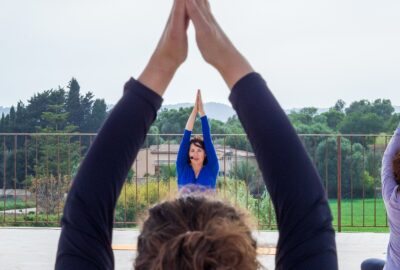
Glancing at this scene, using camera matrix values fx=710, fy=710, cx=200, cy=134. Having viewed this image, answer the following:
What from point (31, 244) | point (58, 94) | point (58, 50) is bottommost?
point (31, 244)

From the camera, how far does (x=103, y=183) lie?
668 millimetres

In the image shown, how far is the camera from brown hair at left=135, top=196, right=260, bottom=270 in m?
0.56

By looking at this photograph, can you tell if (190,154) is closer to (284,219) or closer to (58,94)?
(284,219)

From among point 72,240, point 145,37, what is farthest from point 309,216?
point 145,37

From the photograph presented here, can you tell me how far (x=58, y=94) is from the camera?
9.02m

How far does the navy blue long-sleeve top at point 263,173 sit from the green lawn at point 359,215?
6.18 metres

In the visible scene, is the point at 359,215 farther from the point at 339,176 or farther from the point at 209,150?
the point at 209,150

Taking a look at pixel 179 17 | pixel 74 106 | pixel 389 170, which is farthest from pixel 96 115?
pixel 179 17

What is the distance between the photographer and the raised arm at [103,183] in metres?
0.67

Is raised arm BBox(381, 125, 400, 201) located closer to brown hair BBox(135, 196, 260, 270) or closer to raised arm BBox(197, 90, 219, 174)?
brown hair BBox(135, 196, 260, 270)

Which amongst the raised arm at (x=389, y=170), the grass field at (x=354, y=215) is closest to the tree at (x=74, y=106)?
the grass field at (x=354, y=215)

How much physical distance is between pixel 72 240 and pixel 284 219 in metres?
0.20

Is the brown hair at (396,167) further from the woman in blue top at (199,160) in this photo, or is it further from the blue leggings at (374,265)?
the woman in blue top at (199,160)

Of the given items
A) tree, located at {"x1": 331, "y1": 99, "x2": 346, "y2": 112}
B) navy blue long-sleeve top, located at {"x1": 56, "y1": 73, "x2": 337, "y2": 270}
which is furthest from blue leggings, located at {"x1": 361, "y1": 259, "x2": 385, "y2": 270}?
tree, located at {"x1": 331, "y1": 99, "x2": 346, "y2": 112}
